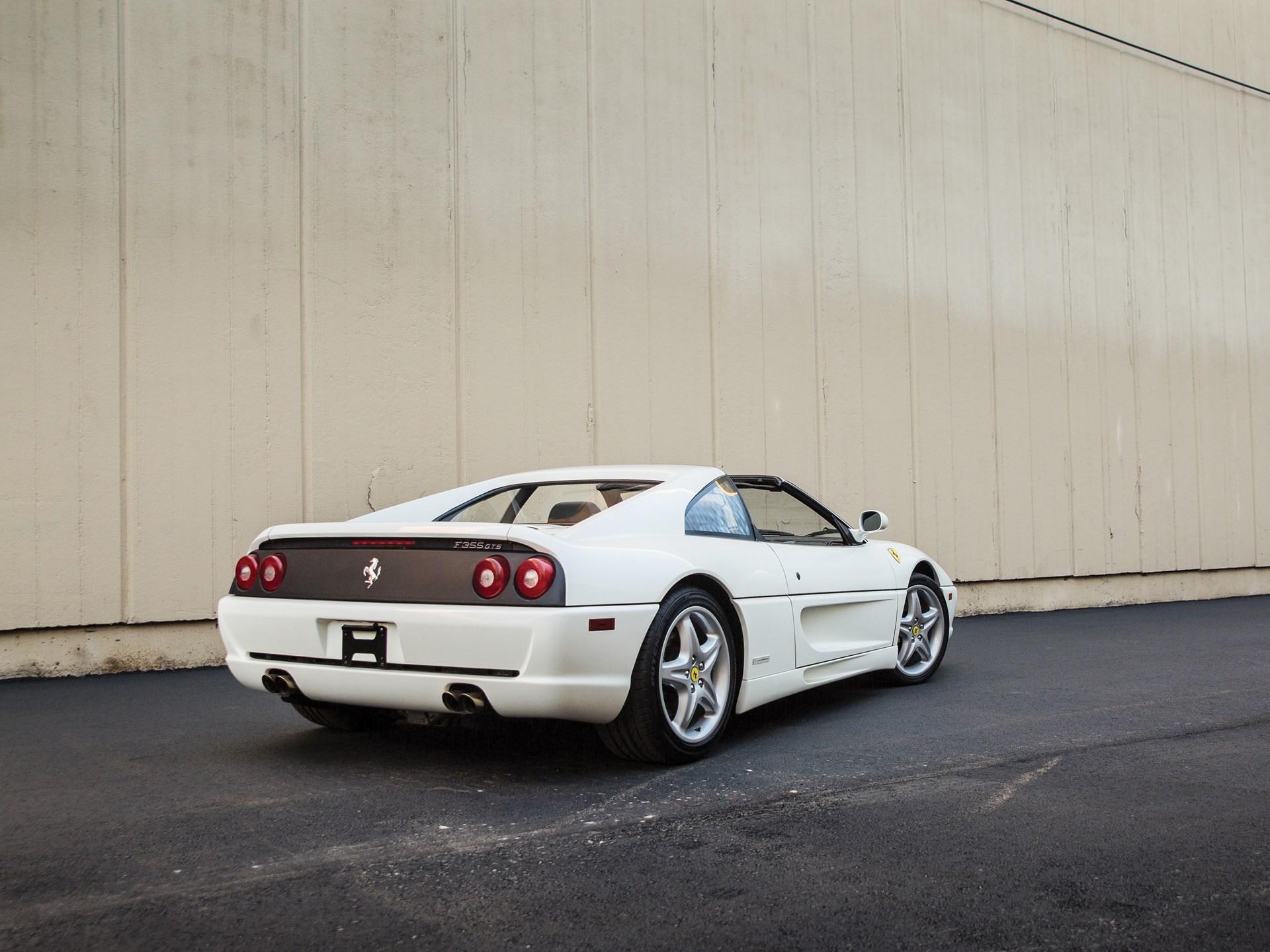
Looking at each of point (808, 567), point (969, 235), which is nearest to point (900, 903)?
point (808, 567)

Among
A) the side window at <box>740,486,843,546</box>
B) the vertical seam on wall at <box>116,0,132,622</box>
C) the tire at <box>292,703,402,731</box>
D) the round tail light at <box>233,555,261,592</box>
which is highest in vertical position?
the vertical seam on wall at <box>116,0,132,622</box>

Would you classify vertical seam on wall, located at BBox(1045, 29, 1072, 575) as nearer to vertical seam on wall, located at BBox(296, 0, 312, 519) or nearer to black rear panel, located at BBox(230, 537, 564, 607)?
vertical seam on wall, located at BBox(296, 0, 312, 519)

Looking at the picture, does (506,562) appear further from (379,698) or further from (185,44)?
(185,44)

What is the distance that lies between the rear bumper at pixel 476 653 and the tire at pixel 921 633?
98.8 inches

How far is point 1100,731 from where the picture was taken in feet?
14.4

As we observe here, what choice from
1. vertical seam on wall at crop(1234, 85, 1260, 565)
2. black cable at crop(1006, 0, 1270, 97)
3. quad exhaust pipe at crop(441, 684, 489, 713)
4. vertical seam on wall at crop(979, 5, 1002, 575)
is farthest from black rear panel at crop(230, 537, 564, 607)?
vertical seam on wall at crop(1234, 85, 1260, 565)

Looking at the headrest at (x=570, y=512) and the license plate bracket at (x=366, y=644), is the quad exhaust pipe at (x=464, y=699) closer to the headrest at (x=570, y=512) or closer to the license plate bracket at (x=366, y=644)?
the license plate bracket at (x=366, y=644)

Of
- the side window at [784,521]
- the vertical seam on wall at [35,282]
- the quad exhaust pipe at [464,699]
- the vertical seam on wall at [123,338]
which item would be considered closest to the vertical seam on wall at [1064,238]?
the side window at [784,521]

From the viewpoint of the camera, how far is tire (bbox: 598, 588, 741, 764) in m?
3.58

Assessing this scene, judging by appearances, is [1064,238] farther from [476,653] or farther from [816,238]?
[476,653]

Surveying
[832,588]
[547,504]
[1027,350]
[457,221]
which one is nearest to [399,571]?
[547,504]

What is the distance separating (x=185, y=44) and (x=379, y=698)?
555cm

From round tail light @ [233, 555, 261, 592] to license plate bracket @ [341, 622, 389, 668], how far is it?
539 mm

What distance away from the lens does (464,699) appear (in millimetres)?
3377
